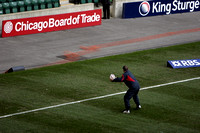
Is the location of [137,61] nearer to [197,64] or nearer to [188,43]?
[197,64]

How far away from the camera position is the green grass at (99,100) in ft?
53.2

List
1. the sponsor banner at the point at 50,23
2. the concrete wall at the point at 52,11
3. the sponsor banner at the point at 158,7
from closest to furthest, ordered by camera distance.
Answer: the sponsor banner at the point at 50,23, the concrete wall at the point at 52,11, the sponsor banner at the point at 158,7

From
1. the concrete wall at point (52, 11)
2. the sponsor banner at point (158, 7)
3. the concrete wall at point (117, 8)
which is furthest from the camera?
the concrete wall at point (117, 8)

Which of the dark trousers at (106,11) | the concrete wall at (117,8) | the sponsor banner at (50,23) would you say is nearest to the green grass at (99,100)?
the sponsor banner at (50,23)

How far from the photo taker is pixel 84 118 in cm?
1691

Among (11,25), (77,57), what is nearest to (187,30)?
(77,57)

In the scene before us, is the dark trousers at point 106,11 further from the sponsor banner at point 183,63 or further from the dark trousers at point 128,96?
the dark trousers at point 128,96

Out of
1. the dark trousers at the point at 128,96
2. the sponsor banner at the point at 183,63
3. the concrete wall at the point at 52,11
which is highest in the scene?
the concrete wall at the point at 52,11

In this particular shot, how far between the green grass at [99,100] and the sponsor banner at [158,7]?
11531 mm

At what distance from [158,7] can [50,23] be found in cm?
1125

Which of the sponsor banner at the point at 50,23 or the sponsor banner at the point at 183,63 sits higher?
the sponsor banner at the point at 50,23

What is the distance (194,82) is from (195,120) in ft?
17.6

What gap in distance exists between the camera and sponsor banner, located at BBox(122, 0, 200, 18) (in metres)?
37.9

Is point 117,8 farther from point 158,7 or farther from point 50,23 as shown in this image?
point 50,23
